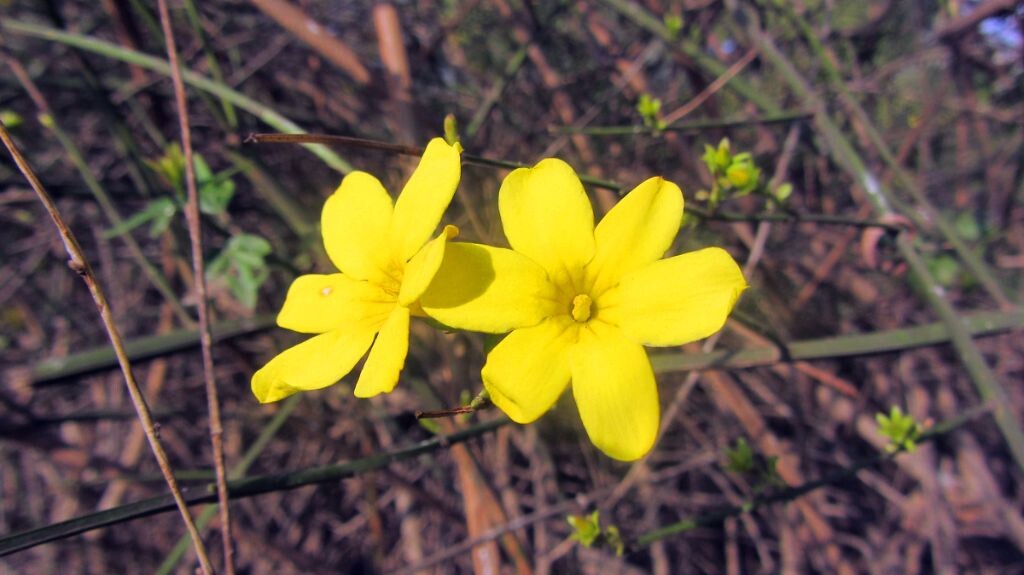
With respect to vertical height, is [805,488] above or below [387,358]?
below

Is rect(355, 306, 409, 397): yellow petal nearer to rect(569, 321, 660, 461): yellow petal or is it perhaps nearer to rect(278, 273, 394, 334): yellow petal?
rect(278, 273, 394, 334): yellow petal

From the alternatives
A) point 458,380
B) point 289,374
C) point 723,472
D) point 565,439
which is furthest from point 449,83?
point 289,374

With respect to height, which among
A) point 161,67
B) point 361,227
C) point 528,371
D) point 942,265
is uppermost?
point 161,67

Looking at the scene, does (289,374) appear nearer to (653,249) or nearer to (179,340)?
(653,249)

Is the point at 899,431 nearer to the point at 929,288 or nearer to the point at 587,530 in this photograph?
the point at 929,288

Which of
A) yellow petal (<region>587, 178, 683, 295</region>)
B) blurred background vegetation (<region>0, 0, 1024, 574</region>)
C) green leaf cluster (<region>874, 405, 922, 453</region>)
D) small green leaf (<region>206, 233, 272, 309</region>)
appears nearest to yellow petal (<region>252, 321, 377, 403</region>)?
yellow petal (<region>587, 178, 683, 295</region>)

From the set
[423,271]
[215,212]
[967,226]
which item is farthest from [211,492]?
[967,226]

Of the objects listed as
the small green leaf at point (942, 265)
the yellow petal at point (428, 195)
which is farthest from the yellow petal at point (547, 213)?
the small green leaf at point (942, 265)
